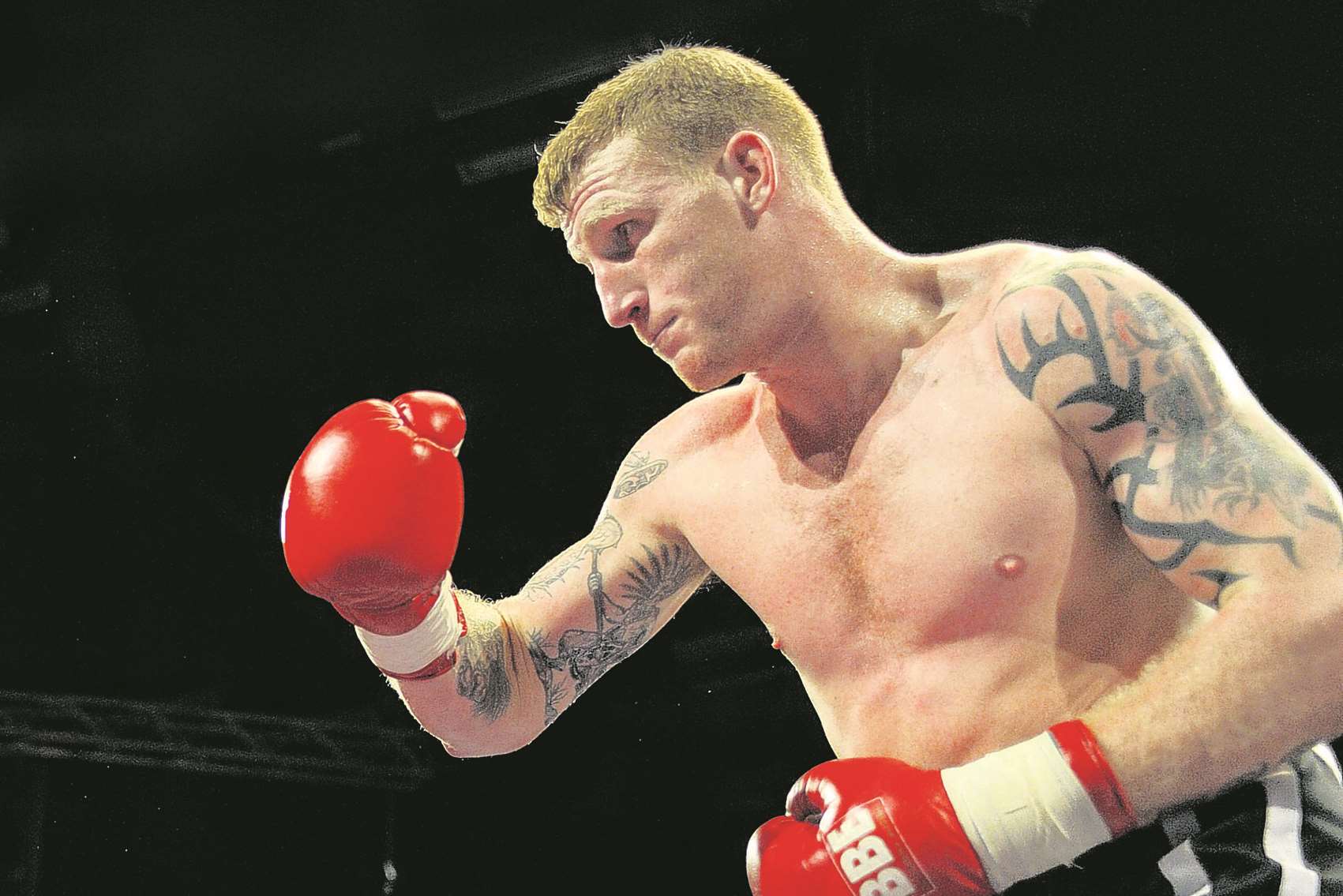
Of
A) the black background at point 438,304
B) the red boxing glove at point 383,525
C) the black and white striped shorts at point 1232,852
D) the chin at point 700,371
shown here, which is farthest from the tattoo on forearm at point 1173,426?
the black background at point 438,304

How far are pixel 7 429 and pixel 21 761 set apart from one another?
1226mm

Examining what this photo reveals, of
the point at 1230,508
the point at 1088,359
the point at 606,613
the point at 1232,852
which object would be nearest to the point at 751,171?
the point at 1088,359

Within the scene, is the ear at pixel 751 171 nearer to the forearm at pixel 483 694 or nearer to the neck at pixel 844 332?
the neck at pixel 844 332

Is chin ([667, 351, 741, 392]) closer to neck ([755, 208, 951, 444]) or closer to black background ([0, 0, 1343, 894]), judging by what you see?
neck ([755, 208, 951, 444])

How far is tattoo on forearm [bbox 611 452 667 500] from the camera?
6.10 feet

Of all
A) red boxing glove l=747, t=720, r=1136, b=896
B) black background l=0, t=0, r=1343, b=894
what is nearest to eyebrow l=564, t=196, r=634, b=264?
red boxing glove l=747, t=720, r=1136, b=896

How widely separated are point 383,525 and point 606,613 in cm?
42

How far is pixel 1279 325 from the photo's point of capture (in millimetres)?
3668

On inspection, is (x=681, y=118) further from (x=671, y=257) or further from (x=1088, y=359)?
(x=1088, y=359)

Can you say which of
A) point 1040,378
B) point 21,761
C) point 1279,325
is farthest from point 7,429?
point 1279,325

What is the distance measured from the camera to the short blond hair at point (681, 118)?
1.71 m

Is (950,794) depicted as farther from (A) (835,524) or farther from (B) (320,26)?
(B) (320,26)

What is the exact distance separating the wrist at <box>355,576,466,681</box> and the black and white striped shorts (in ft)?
2.58

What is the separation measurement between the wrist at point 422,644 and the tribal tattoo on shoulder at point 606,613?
155mm
